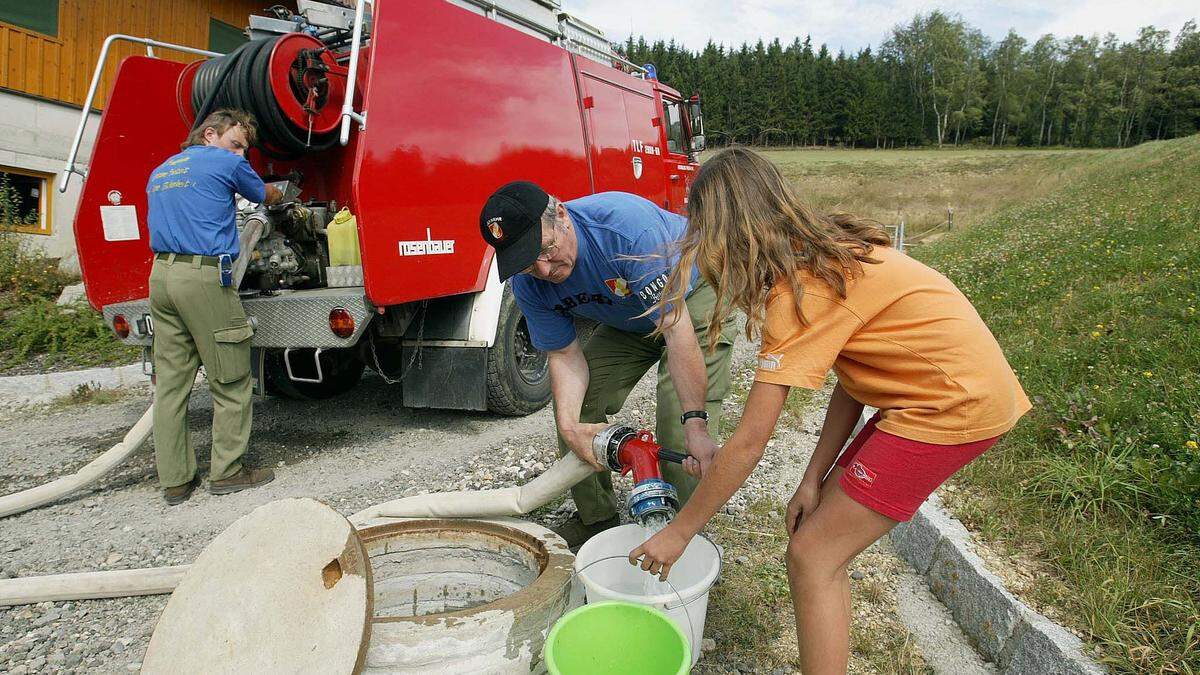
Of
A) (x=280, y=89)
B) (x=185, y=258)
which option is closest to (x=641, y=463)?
(x=185, y=258)

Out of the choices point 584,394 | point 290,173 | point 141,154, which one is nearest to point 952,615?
point 584,394

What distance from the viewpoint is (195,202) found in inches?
142

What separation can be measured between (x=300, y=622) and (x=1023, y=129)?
8309cm

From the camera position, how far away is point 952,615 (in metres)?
2.54

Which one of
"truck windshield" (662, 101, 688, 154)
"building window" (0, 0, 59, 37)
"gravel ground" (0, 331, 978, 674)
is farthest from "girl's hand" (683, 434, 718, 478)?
"building window" (0, 0, 59, 37)

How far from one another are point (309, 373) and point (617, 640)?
4.31 meters

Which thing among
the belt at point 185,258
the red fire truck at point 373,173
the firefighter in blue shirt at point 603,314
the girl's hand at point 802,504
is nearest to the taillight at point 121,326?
the red fire truck at point 373,173

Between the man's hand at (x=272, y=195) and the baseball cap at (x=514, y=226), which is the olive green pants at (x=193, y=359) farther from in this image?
the baseball cap at (x=514, y=226)

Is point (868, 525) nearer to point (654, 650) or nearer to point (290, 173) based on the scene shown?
point (654, 650)

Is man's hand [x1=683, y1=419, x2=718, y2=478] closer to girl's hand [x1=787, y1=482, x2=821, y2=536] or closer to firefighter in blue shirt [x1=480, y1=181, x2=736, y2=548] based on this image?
firefighter in blue shirt [x1=480, y1=181, x2=736, y2=548]

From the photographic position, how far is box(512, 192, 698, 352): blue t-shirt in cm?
249

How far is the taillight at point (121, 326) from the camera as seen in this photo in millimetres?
4246

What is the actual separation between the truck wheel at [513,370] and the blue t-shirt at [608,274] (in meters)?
1.70

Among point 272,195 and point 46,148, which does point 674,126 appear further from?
point 46,148
